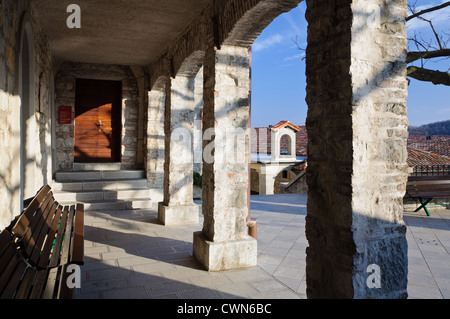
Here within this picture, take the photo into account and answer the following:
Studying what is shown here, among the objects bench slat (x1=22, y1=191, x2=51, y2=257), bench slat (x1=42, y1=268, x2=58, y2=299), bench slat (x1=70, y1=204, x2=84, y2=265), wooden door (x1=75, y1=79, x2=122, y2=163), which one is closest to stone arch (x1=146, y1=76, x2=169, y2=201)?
wooden door (x1=75, y1=79, x2=122, y2=163)

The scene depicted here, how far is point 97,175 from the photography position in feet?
23.2

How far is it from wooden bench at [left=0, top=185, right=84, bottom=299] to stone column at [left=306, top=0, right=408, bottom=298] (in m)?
1.47

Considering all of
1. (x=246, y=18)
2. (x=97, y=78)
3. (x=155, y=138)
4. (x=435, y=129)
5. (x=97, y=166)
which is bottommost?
(x=97, y=166)

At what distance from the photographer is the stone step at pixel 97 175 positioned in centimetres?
680

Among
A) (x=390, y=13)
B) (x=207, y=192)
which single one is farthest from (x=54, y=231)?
(x=390, y=13)

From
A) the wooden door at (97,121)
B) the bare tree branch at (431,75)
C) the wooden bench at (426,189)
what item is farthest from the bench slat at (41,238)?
the bare tree branch at (431,75)

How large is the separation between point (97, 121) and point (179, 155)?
3630 mm

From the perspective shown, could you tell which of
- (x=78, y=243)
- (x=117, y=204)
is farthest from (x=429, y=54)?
(x=78, y=243)

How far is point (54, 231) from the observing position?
2961 millimetres

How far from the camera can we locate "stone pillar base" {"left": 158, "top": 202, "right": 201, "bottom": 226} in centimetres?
516

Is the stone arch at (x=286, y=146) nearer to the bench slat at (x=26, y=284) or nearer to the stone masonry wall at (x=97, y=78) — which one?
the stone masonry wall at (x=97, y=78)

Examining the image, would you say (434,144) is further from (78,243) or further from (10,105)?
(10,105)

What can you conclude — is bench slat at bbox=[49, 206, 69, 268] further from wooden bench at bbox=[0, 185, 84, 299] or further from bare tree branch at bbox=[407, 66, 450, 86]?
bare tree branch at bbox=[407, 66, 450, 86]

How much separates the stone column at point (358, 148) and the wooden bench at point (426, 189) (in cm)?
464
